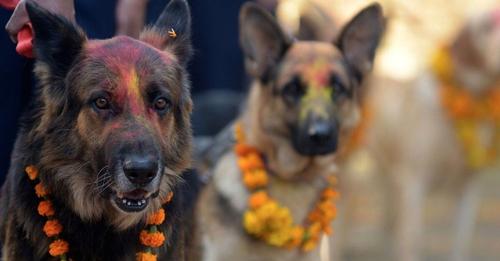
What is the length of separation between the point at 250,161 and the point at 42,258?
72.2 inches

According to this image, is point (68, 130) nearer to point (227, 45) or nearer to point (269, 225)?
point (269, 225)

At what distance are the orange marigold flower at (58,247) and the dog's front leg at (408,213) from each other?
425cm

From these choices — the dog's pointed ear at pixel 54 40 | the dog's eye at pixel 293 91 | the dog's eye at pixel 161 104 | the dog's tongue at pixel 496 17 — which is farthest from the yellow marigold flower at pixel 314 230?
the dog's tongue at pixel 496 17

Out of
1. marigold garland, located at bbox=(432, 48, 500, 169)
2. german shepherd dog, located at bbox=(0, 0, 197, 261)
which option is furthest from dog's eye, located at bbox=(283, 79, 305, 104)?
marigold garland, located at bbox=(432, 48, 500, 169)

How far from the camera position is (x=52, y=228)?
328 centimetres

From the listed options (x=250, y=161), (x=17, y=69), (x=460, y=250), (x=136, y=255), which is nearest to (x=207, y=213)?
(x=250, y=161)

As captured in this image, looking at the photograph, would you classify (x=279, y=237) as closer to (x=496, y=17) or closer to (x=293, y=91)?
(x=293, y=91)

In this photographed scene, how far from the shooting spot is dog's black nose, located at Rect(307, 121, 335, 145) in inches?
188

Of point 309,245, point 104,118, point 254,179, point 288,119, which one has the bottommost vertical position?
point 309,245

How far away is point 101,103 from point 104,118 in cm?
5

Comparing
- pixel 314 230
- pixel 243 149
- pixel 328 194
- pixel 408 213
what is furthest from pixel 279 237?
pixel 408 213

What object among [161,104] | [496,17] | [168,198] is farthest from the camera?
[496,17]

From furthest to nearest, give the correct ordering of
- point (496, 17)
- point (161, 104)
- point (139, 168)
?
point (496, 17) < point (161, 104) < point (139, 168)

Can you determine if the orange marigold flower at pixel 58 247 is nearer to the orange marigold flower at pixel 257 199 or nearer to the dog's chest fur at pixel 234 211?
the dog's chest fur at pixel 234 211
